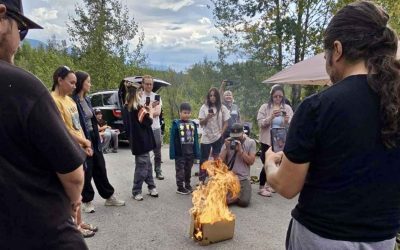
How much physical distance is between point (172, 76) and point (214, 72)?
34.2ft

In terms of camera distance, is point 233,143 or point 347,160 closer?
point 347,160

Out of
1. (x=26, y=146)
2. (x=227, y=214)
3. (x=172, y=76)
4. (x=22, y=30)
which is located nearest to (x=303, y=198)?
(x=26, y=146)

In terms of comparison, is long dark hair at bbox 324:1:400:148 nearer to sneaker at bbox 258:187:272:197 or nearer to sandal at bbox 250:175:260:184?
sneaker at bbox 258:187:272:197

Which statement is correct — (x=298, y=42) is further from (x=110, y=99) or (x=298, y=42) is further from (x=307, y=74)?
(x=307, y=74)

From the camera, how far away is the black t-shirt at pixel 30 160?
136 centimetres

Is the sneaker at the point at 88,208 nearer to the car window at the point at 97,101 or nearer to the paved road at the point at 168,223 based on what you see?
the paved road at the point at 168,223

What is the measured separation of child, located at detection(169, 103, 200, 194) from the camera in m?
6.46

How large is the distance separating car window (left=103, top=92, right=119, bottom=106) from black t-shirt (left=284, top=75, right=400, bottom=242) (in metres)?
10.6

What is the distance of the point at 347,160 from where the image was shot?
148 centimetres

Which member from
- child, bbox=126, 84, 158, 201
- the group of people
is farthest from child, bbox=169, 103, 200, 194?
the group of people

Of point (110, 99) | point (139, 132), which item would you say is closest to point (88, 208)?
point (139, 132)

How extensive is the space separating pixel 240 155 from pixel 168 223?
5.50 ft

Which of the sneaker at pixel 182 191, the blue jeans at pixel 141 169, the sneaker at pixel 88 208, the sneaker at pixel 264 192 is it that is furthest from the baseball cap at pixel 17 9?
the sneaker at pixel 264 192

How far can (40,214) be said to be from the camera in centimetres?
146
